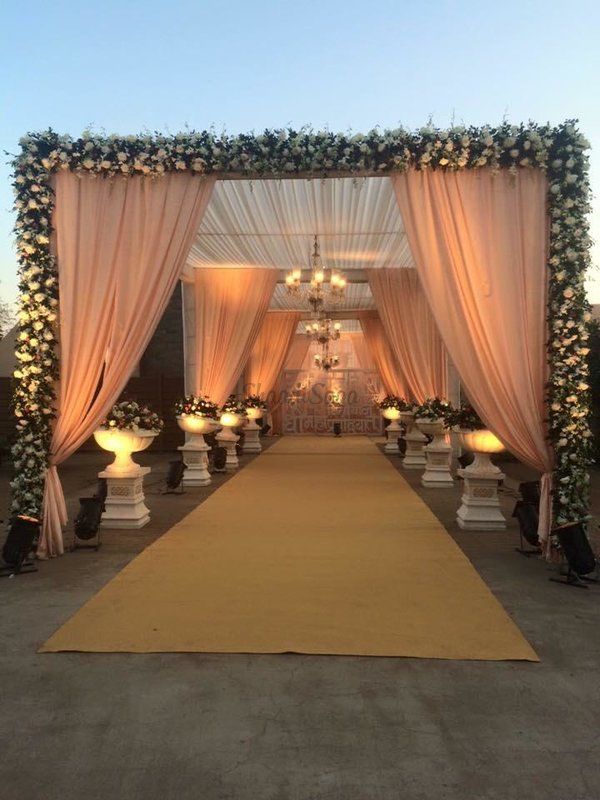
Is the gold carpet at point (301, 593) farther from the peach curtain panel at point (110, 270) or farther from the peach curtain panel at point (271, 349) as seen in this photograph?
the peach curtain panel at point (271, 349)

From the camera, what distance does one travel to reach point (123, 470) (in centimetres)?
668

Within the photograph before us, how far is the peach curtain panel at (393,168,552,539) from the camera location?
5086mm

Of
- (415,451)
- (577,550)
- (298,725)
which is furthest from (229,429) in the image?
(298,725)

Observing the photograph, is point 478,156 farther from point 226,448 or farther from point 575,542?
point 226,448

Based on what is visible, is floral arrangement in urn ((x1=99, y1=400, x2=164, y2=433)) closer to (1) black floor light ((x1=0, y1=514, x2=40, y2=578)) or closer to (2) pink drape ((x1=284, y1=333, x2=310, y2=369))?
(1) black floor light ((x1=0, y1=514, x2=40, y2=578))

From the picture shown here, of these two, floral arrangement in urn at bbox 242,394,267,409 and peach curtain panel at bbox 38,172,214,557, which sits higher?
peach curtain panel at bbox 38,172,214,557

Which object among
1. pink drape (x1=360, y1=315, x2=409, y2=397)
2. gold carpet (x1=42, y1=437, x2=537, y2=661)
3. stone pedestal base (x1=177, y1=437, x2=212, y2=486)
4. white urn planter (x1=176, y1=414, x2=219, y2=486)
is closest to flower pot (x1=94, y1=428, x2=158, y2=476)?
gold carpet (x1=42, y1=437, x2=537, y2=661)

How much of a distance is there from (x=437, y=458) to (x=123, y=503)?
475 centimetres

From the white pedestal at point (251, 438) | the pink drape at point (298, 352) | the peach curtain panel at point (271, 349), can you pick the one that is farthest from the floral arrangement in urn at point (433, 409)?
the pink drape at point (298, 352)

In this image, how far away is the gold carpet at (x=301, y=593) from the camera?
3.36 meters

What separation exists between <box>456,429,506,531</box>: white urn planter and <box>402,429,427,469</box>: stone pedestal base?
5.28 meters

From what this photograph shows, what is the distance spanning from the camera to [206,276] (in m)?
10.3

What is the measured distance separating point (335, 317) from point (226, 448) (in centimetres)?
653

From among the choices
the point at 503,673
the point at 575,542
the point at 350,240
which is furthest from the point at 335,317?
the point at 503,673
